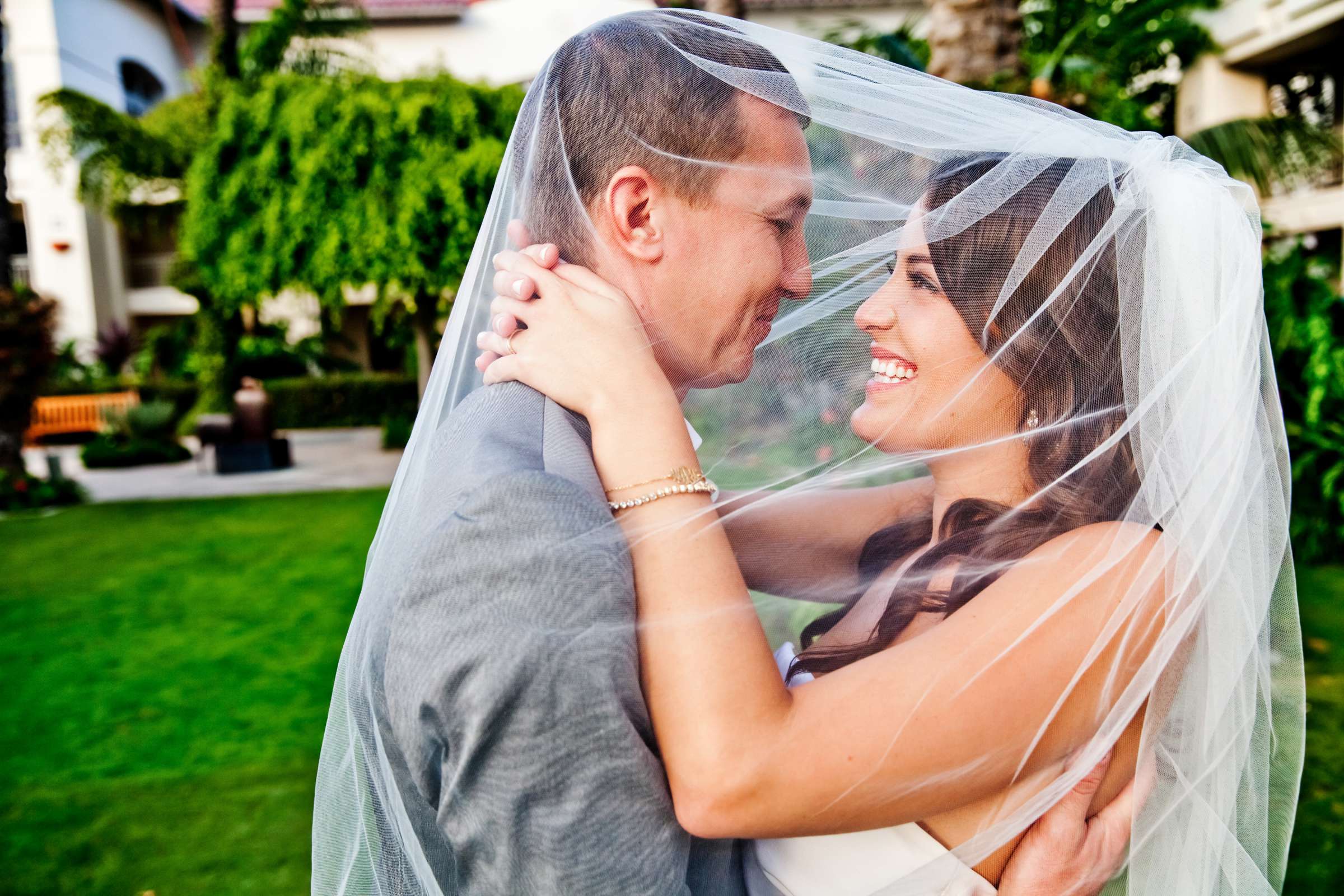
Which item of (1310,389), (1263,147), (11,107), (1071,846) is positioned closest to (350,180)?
(1263,147)

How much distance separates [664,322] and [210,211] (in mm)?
13842

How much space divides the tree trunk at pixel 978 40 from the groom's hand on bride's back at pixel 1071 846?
16.8 feet

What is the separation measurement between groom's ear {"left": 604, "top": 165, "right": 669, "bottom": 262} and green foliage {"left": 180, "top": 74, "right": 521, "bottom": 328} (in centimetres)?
1146

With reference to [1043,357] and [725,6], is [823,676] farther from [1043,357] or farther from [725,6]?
[725,6]

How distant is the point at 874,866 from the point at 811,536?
679mm

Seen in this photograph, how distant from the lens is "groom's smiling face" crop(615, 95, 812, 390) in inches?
58.3

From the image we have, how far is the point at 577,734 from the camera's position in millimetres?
1152

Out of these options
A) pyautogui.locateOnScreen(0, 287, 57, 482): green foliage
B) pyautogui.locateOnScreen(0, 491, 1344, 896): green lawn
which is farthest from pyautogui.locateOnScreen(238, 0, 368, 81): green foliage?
pyautogui.locateOnScreen(0, 491, 1344, 896): green lawn

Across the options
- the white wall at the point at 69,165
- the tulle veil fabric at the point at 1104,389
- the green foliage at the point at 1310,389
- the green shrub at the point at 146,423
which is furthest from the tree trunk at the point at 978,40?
the white wall at the point at 69,165

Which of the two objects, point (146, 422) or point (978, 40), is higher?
point (978, 40)

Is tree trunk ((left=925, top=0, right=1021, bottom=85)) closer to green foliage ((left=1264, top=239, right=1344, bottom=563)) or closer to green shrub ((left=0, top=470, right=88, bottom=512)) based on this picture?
green foliage ((left=1264, top=239, right=1344, bottom=563))

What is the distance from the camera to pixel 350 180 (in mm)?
12930

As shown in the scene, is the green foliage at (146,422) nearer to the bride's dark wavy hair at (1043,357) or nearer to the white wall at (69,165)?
the white wall at (69,165)

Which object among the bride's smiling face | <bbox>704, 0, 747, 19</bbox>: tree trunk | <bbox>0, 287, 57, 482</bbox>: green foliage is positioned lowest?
<bbox>0, 287, 57, 482</bbox>: green foliage
